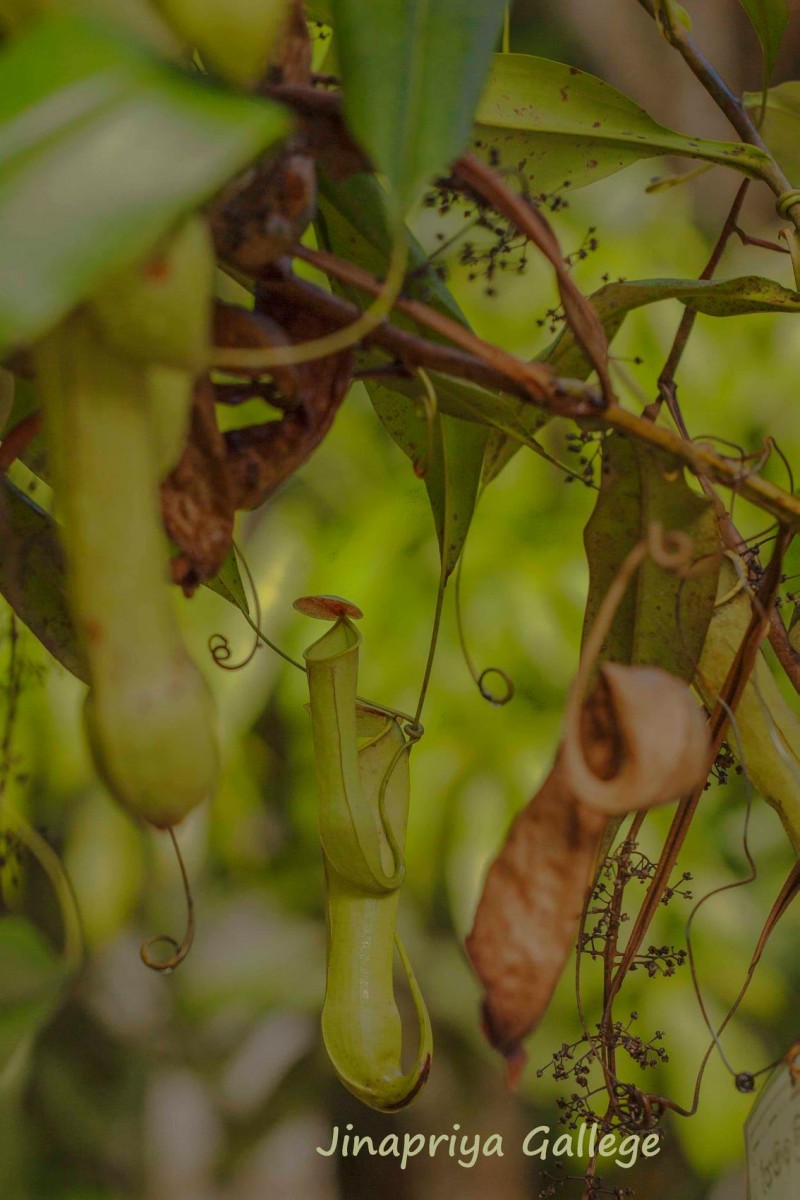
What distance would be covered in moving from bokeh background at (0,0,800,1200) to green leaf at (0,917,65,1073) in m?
0.68

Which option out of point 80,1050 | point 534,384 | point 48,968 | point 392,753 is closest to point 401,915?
point 80,1050

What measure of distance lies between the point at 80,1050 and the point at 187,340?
113 cm

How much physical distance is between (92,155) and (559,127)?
36 cm

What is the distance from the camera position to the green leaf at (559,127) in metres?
0.50

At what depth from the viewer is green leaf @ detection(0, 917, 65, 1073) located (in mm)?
371

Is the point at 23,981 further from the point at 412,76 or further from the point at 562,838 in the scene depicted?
the point at 412,76

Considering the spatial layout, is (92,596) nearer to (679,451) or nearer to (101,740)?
(101,740)

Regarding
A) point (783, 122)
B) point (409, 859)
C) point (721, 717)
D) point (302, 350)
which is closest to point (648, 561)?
point (721, 717)

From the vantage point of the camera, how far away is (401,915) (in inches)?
44.7

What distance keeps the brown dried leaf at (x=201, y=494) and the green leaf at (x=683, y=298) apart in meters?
0.20

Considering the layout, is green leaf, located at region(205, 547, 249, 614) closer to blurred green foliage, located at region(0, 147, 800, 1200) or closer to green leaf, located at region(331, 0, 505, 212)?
green leaf, located at region(331, 0, 505, 212)

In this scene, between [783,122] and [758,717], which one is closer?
[758,717]

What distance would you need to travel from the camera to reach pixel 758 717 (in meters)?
0.46

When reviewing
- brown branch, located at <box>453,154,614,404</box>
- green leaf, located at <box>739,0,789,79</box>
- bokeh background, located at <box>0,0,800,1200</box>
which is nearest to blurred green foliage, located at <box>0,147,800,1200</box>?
bokeh background, located at <box>0,0,800,1200</box>
